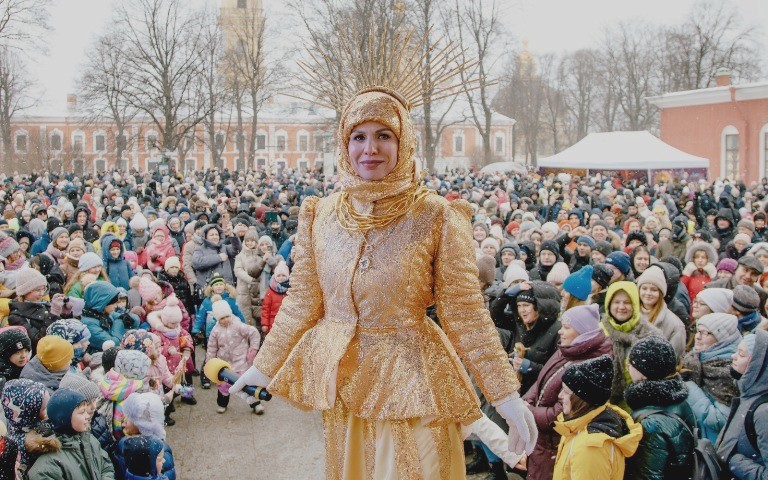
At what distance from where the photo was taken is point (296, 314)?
2938 millimetres

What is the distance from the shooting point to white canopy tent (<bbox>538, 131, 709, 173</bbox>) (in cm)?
2553

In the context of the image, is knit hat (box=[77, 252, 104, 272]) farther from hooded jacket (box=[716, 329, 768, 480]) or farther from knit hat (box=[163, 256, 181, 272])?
hooded jacket (box=[716, 329, 768, 480])

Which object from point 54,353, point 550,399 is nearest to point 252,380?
point 550,399

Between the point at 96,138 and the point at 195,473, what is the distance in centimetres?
6895

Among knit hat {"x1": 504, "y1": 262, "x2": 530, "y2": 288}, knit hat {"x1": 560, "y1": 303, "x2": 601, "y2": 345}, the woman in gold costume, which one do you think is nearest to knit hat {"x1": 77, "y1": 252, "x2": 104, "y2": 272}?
knit hat {"x1": 504, "y1": 262, "x2": 530, "y2": 288}

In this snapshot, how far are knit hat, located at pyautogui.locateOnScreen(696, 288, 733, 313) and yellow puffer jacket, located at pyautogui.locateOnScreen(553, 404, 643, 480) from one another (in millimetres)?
2279

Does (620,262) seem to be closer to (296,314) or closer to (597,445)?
(597,445)

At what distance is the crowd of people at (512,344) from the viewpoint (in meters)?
3.75

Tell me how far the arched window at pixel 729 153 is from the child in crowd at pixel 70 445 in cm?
3632

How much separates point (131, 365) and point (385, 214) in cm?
314

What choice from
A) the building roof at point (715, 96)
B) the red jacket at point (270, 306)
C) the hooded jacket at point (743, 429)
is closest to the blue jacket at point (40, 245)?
the red jacket at point (270, 306)

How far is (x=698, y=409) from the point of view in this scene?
14.4 ft

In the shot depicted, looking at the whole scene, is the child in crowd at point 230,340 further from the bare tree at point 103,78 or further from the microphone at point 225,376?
the bare tree at point 103,78

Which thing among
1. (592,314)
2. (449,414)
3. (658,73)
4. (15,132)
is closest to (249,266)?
(592,314)
